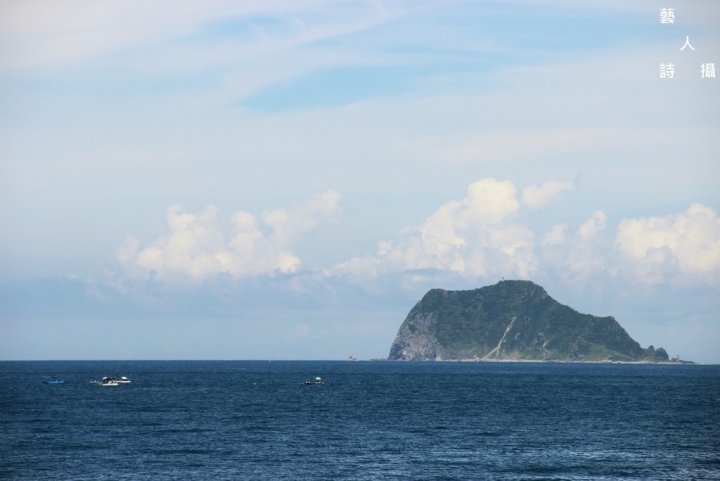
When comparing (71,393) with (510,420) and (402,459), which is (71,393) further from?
(402,459)

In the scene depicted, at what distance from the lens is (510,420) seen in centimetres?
13400

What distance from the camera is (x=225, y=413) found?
14288 centimetres

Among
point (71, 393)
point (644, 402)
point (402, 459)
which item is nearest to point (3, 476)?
point (402, 459)

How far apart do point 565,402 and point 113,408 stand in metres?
94.4

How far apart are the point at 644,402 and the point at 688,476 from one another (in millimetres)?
96590

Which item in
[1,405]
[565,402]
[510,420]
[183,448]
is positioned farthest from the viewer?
[565,402]

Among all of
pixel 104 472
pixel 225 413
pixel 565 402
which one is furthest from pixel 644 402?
pixel 104 472

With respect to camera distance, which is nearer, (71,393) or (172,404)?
(172,404)

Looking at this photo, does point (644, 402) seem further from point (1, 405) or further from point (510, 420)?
point (1, 405)

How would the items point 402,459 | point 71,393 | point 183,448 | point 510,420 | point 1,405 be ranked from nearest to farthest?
point 402,459 → point 183,448 → point 510,420 → point 1,405 → point 71,393

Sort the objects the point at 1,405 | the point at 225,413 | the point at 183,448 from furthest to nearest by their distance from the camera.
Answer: the point at 1,405 < the point at 225,413 < the point at 183,448

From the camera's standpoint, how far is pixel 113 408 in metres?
151

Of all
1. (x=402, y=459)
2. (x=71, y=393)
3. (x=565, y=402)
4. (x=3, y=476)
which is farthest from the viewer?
(x=71, y=393)

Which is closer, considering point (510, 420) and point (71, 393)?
point (510, 420)
